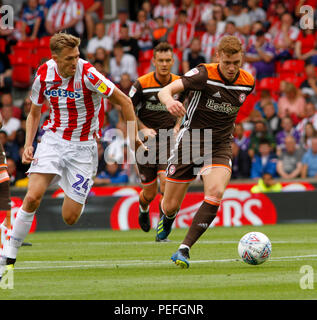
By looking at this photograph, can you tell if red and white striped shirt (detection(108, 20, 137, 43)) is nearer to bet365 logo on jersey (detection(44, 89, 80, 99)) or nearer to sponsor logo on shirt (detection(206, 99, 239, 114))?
sponsor logo on shirt (detection(206, 99, 239, 114))

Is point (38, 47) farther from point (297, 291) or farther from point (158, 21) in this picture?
point (297, 291)

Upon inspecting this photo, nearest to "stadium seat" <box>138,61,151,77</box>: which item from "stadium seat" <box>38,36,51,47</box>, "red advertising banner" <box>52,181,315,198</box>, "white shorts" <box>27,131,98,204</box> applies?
"stadium seat" <box>38,36,51,47</box>

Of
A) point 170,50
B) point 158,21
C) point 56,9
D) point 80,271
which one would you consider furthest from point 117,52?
point 80,271

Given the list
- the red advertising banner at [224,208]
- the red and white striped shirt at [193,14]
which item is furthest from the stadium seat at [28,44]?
the red advertising banner at [224,208]

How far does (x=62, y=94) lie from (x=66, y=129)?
423 millimetres

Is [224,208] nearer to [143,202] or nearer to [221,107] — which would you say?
[143,202]

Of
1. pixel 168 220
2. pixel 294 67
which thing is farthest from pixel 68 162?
pixel 294 67

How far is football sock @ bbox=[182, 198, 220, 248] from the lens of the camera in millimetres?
Result: 8750

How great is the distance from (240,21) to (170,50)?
30.4 ft

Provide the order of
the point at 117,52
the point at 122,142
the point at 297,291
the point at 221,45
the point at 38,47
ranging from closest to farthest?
the point at 297,291, the point at 221,45, the point at 122,142, the point at 117,52, the point at 38,47

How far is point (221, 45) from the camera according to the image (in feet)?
29.4

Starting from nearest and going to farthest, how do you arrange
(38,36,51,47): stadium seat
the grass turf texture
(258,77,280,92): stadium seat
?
the grass turf texture
(258,77,280,92): stadium seat
(38,36,51,47): stadium seat

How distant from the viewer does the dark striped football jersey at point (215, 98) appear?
9.25 metres

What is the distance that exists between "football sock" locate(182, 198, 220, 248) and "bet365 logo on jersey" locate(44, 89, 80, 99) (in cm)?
191
